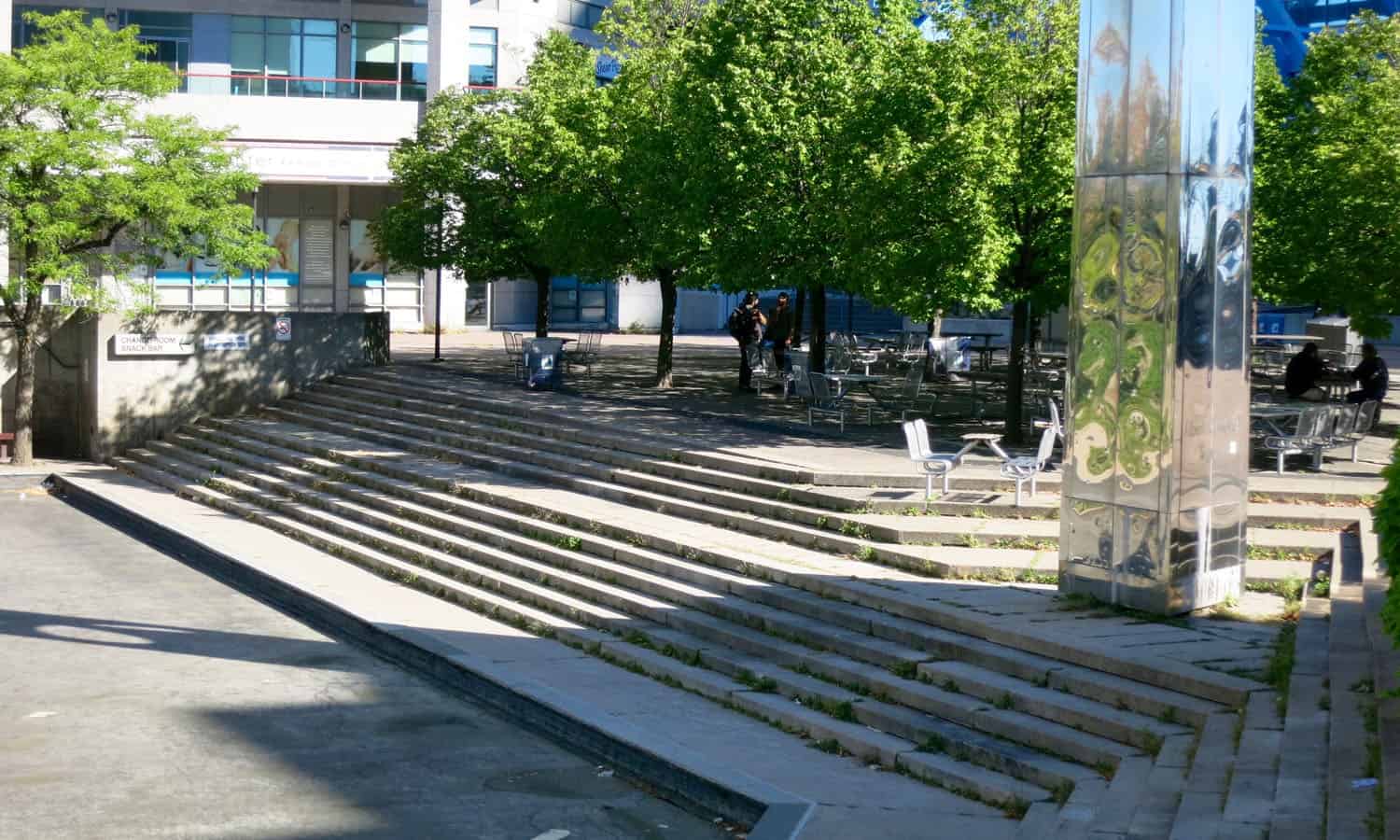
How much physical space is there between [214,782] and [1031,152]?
1325 cm

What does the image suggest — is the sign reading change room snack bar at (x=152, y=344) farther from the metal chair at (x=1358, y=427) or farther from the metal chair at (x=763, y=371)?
the metal chair at (x=1358, y=427)

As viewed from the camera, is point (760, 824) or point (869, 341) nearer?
point (760, 824)

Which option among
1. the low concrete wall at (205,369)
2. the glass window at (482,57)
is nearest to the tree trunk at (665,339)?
the low concrete wall at (205,369)

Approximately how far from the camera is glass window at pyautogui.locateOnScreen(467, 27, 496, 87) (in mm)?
45188

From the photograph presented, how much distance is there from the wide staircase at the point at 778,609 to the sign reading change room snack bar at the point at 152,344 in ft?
13.0

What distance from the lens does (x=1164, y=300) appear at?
12531 mm

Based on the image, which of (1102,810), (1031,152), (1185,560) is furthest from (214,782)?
(1031,152)

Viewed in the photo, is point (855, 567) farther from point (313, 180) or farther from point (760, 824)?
point (313, 180)

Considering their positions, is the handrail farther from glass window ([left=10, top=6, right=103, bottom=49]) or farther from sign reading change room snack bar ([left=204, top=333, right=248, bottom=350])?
sign reading change room snack bar ([left=204, top=333, right=248, bottom=350])

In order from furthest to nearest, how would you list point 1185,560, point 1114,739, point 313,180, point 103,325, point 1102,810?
point 313,180 < point 103,325 < point 1185,560 < point 1114,739 < point 1102,810

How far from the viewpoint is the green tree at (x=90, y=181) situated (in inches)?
1028

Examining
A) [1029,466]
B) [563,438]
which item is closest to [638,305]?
[563,438]

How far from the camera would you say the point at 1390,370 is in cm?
3569

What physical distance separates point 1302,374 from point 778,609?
1325 cm
